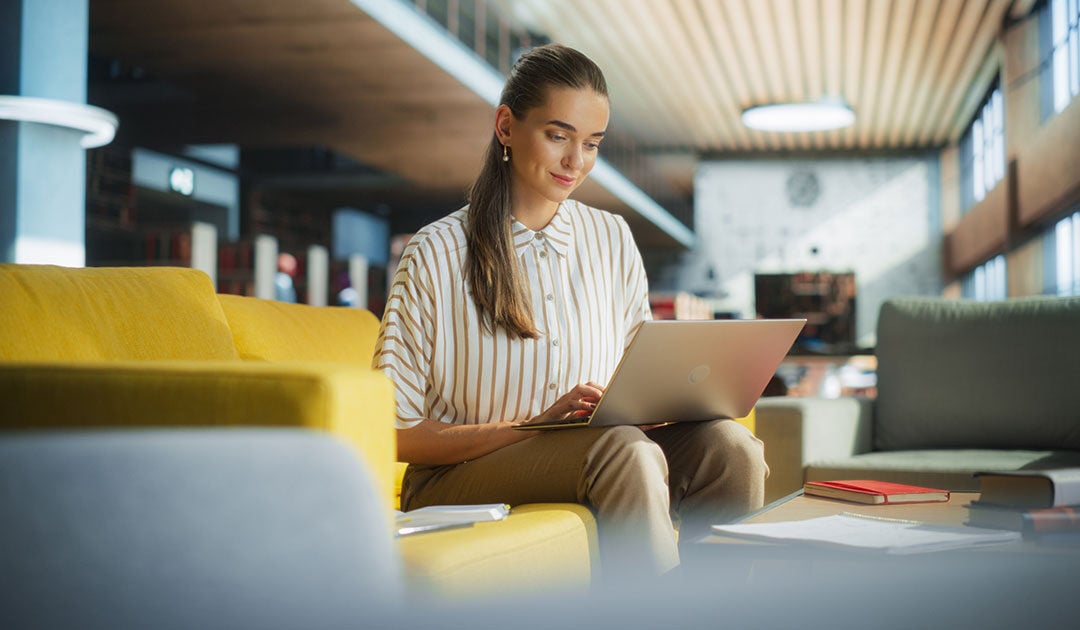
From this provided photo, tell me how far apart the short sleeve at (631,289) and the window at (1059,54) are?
6872mm

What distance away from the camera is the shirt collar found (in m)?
1.86

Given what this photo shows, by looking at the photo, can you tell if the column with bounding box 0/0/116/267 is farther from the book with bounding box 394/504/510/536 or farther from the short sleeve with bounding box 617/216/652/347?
the book with bounding box 394/504/510/536

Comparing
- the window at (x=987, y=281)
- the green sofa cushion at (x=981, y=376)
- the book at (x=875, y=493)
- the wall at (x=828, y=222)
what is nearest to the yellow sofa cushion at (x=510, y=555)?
the book at (x=875, y=493)

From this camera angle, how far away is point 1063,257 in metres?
8.80

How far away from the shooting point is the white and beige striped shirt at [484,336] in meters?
1.71

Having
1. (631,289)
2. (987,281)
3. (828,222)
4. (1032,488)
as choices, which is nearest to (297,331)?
(631,289)

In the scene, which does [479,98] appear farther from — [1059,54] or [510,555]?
[510,555]

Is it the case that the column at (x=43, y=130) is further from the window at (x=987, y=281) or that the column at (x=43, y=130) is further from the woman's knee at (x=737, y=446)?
the window at (x=987, y=281)

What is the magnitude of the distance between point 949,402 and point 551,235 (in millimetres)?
1736

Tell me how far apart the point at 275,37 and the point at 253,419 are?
6066 mm

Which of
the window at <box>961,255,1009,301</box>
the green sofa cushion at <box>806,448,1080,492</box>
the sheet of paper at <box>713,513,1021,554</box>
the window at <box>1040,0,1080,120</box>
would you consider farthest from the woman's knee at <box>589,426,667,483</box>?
the window at <box>961,255,1009,301</box>

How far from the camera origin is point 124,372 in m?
1.12

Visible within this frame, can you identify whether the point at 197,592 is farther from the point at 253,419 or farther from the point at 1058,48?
the point at 1058,48

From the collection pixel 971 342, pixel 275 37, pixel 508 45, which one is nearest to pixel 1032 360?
pixel 971 342
